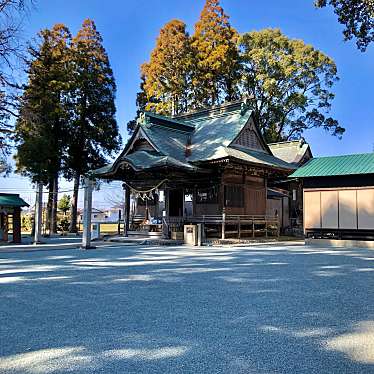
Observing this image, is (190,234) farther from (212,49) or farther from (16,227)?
(212,49)

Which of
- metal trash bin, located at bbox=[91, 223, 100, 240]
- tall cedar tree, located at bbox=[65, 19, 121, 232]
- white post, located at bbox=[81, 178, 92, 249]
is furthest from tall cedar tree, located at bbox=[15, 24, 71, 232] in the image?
white post, located at bbox=[81, 178, 92, 249]

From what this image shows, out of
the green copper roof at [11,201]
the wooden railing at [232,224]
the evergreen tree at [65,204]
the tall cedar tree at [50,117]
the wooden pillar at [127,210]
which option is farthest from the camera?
the evergreen tree at [65,204]

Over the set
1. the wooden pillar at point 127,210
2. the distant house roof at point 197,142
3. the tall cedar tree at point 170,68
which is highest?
the tall cedar tree at point 170,68

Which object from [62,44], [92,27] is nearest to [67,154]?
[62,44]

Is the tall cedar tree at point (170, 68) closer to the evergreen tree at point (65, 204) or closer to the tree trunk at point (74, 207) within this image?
the tree trunk at point (74, 207)

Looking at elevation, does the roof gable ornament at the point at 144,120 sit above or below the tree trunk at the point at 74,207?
above

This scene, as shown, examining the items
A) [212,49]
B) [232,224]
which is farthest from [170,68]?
[232,224]

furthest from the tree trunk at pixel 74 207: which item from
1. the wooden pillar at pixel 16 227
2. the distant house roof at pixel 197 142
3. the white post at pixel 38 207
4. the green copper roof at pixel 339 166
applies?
the green copper roof at pixel 339 166

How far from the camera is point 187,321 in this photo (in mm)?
5035

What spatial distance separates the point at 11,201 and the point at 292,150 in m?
23.7

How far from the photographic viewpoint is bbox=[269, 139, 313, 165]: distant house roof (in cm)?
3340

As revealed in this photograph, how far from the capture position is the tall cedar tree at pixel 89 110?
28797 mm

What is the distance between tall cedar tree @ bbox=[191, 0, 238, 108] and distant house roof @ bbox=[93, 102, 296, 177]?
660 cm

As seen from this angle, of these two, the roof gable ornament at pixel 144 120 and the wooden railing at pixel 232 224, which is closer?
the wooden railing at pixel 232 224
